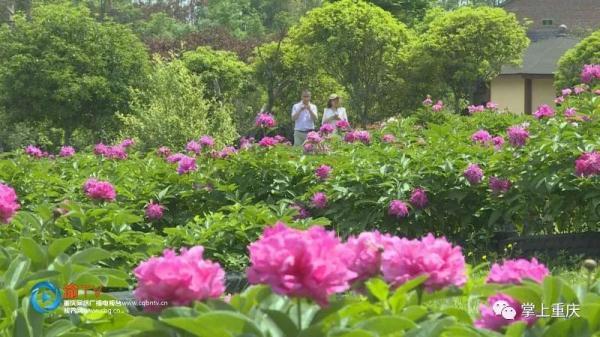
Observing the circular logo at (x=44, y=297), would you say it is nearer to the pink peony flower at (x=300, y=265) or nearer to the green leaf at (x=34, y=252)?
the green leaf at (x=34, y=252)

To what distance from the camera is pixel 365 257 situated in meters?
1.35

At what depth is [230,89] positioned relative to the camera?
73.9 ft

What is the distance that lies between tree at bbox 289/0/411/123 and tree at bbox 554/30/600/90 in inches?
147

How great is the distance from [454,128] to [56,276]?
5979 millimetres

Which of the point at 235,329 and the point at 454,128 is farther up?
the point at 235,329

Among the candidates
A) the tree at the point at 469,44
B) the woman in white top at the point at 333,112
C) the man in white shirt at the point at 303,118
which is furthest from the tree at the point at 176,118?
the tree at the point at 469,44

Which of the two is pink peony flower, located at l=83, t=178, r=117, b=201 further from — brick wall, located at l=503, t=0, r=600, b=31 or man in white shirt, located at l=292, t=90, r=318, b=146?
brick wall, located at l=503, t=0, r=600, b=31

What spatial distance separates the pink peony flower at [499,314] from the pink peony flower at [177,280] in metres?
0.45

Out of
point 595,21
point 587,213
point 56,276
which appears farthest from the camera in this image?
point 595,21

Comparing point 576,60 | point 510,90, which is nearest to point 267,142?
point 576,60

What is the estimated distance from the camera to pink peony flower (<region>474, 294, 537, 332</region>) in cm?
134

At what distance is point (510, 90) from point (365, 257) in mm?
25466

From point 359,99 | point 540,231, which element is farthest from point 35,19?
point 540,231

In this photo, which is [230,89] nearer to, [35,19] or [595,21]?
[35,19]
